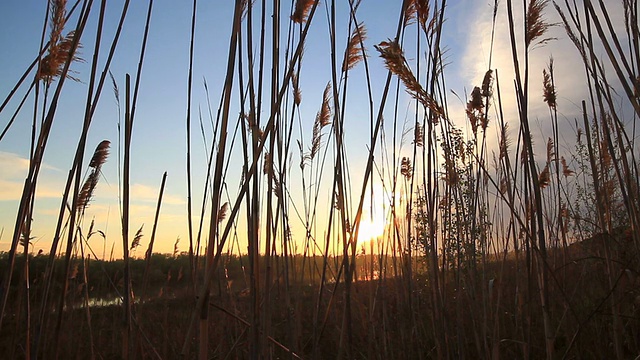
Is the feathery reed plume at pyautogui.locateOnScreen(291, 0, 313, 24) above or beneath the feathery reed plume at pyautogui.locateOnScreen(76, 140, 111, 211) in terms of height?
above

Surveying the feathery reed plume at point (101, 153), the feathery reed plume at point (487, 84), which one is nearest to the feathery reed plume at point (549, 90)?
the feathery reed plume at point (487, 84)

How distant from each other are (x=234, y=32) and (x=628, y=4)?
1.19m

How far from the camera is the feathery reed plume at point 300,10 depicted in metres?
1.57

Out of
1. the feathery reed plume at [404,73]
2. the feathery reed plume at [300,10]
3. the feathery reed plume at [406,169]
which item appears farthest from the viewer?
the feathery reed plume at [406,169]

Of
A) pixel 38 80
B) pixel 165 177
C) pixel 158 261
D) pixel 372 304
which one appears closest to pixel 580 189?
pixel 372 304

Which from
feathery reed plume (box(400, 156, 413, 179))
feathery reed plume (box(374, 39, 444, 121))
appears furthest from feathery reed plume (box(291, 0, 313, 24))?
feathery reed plume (box(400, 156, 413, 179))

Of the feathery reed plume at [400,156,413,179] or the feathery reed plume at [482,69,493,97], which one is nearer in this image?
the feathery reed plume at [482,69,493,97]

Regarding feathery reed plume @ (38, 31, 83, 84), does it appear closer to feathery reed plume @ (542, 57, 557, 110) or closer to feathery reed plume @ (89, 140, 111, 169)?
feathery reed plume @ (89, 140, 111, 169)

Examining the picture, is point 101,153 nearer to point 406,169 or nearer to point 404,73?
point 404,73

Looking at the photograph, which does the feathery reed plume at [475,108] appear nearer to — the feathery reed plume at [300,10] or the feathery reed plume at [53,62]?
the feathery reed plume at [300,10]

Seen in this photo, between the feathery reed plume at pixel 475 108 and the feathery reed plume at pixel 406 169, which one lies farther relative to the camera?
the feathery reed plume at pixel 406 169

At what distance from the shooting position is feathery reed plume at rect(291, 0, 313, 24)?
62.0 inches

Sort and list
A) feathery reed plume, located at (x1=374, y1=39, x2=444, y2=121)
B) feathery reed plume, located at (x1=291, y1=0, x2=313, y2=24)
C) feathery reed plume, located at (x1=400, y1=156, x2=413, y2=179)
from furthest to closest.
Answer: feathery reed plume, located at (x1=400, y1=156, x2=413, y2=179) < feathery reed plume, located at (x1=291, y1=0, x2=313, y2=24) < feathery reed plume, located at (x1=374, y1=39, x2=444, y2=121)

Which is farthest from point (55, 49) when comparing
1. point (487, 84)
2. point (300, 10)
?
point (487, 84)
